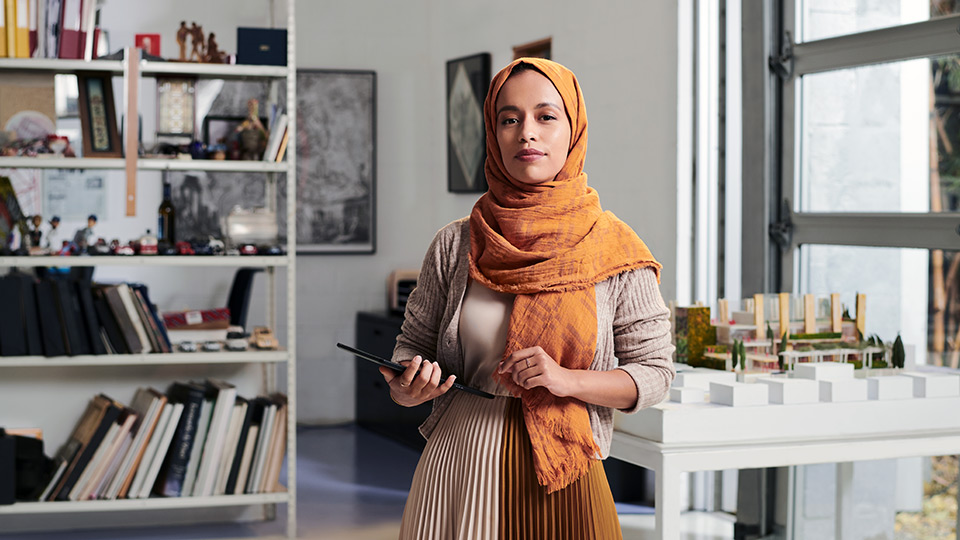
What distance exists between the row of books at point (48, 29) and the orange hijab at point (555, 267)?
261cm

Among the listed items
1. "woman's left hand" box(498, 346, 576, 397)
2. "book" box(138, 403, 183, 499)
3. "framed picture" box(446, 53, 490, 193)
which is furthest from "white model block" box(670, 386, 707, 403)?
"framed picture" box(446, 53, 490, 193)

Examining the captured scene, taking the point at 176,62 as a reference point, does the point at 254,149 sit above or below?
below

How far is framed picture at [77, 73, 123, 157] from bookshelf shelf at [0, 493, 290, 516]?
121 centimetres

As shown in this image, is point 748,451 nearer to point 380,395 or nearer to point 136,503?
point 136,503

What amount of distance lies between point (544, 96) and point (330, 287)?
4.75 metres

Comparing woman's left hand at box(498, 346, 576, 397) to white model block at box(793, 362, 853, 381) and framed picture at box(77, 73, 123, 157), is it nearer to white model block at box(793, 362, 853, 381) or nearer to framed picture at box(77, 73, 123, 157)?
white model block at box(793, 362, 853, 381)

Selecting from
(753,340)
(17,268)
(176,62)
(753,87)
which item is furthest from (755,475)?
(17,268)

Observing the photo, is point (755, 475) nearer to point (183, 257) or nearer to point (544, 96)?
point (183, 257)

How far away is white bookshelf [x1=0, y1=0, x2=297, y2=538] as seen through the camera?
3.45 m

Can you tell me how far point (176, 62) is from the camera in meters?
3.55

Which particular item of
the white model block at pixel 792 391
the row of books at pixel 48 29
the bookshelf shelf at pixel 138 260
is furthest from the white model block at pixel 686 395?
the row of books at pixel 48 29

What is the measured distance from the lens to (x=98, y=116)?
3.56m

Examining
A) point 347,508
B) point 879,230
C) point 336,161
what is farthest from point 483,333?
point 336,161

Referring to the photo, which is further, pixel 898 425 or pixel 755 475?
pixel 755 475
